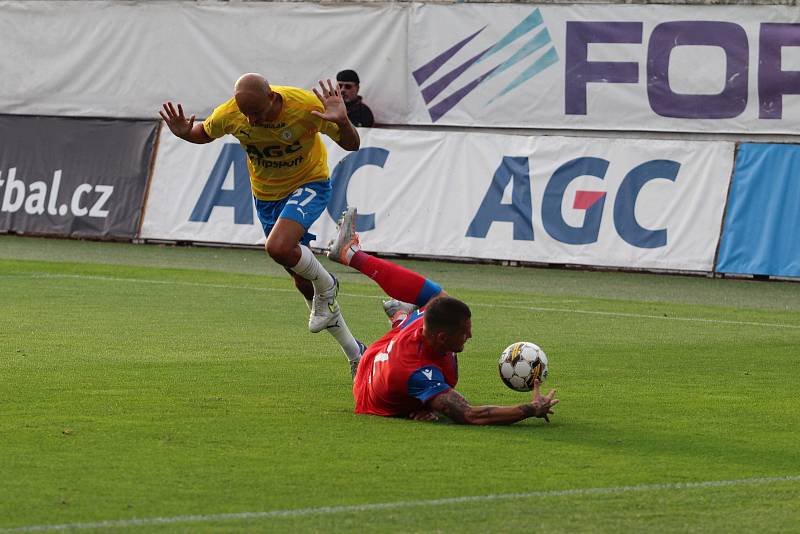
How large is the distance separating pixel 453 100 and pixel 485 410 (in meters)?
15.4

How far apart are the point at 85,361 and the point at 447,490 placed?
5.18 m

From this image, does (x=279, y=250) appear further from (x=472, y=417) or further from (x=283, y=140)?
(x=472, y=417)

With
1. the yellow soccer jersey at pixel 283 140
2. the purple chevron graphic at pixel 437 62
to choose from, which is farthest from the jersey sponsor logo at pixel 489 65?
the yellow soccer jersey at pixel 283 140

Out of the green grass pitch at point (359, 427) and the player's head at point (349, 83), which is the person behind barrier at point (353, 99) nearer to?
the player's head at point (349, 83)

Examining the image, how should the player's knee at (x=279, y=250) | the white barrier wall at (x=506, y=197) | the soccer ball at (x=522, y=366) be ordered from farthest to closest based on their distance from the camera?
the white barrier wall at (x=506, y=197) < the player's knee at (x=279, y=250) < the soccer ball at (x=522, y=366)

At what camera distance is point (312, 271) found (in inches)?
430

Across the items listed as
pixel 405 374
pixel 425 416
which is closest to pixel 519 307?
pixel 425 416

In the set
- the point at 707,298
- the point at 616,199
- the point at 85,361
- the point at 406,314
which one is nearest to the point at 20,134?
the point at 616,199

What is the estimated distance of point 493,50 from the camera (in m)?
23.5

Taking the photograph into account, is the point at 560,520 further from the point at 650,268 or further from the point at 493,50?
the point at 493,50

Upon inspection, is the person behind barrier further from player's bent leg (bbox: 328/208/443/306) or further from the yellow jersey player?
player's bent leg (bbox: 328/208/443/306)

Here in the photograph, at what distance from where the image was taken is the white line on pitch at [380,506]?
612 centimetres

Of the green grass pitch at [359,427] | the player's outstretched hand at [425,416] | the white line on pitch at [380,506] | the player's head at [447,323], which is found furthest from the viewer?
the player's outstretched hand at [425,416]

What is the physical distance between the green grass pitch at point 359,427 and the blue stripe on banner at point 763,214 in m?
3.27
